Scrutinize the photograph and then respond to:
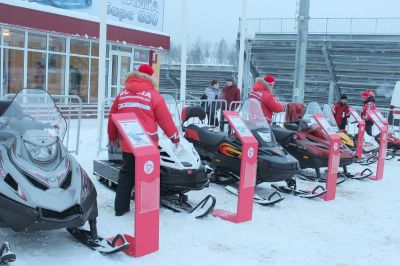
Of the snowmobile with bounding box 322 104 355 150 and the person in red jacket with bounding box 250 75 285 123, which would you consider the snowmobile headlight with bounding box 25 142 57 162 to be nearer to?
the person in red jacket with bounding box 250 75 285 123

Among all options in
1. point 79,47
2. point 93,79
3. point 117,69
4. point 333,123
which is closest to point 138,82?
point 333,123

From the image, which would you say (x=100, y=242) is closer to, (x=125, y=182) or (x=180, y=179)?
(x=125, y=182)

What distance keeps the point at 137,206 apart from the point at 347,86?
74.1 feet

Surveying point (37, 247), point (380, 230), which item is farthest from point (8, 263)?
point (380, 230)

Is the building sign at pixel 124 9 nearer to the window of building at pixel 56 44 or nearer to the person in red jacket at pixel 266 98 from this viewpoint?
the window of building at pixel 56 44

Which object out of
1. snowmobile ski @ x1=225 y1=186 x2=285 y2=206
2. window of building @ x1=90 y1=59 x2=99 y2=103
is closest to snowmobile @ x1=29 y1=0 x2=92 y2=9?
window of building @ x1=90 y1=59 x2=99 y2=103

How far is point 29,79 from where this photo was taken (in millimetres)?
14250

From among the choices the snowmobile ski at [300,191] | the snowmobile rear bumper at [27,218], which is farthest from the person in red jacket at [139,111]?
the snowmobile ski at [300,191]

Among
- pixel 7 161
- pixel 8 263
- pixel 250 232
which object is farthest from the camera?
pixel 250 232

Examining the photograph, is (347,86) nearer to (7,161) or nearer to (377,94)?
(377,94)

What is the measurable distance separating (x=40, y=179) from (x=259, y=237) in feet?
7.50

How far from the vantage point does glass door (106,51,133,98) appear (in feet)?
55.2

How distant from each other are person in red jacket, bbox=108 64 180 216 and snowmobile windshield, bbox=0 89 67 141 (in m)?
0.72

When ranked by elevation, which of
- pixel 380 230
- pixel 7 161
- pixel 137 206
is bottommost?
pixel 380 230
